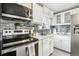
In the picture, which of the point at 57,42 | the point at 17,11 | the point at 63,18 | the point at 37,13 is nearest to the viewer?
the point at 17,11

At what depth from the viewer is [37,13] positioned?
137cm

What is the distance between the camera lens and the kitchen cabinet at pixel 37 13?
1.33 m

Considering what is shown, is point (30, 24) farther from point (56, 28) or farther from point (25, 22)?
point (56, 28)

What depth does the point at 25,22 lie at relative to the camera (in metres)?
1.27

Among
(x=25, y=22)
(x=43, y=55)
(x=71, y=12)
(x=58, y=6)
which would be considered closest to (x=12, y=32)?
(x=25, y=22)

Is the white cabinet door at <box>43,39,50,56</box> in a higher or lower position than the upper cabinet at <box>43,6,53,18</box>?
lower

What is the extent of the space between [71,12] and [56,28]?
491 millimetres

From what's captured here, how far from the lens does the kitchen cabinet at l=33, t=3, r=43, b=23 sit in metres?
1.33

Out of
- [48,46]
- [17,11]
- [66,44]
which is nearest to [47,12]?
[17,11]

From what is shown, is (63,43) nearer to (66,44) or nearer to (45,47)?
(66,44)

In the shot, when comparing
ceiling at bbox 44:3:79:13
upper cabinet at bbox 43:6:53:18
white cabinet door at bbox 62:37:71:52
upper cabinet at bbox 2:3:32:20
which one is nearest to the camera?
upper cabinet at bbox 2:3:32:20

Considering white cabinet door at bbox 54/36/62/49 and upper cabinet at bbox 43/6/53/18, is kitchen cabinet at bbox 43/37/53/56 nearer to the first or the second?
white cabinet door at bbox 54/36/62/49

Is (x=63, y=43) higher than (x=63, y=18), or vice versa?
(x=63, y=18)

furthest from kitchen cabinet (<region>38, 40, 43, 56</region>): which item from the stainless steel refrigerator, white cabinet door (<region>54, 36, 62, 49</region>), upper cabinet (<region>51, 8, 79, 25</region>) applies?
the stainless steel refrigerator
